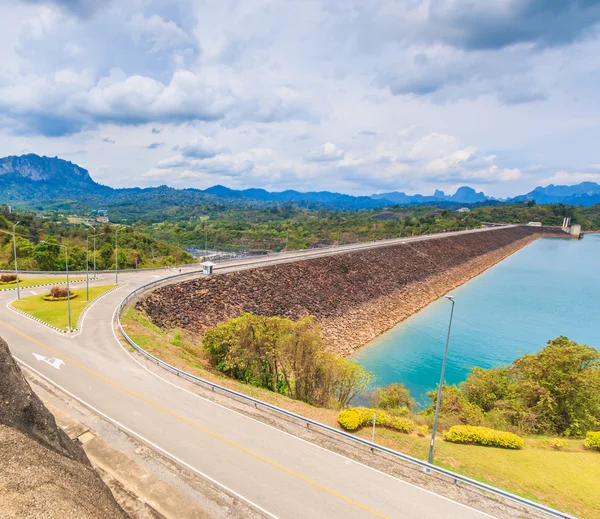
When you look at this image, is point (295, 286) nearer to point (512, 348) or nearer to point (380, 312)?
point (380, 312)

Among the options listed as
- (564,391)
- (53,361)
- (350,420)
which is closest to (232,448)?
(350,420)

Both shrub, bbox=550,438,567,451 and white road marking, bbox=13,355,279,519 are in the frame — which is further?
shrub, bbox=550,438,567,451

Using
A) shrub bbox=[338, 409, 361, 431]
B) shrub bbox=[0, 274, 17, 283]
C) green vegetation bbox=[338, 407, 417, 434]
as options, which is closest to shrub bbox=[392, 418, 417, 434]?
green vegetation bbox=[338, 407, 417, 434]

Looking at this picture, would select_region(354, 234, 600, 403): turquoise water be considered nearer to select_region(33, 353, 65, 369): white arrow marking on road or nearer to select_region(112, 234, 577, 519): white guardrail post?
select_region(112, 234, 577, 519): white guardrail post

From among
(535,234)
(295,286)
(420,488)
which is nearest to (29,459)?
(420,488)

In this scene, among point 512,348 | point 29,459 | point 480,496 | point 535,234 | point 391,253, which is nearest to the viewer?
point 29,459

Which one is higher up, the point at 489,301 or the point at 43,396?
the point at 43,396

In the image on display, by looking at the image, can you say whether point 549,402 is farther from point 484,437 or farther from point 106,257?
point 106,257
